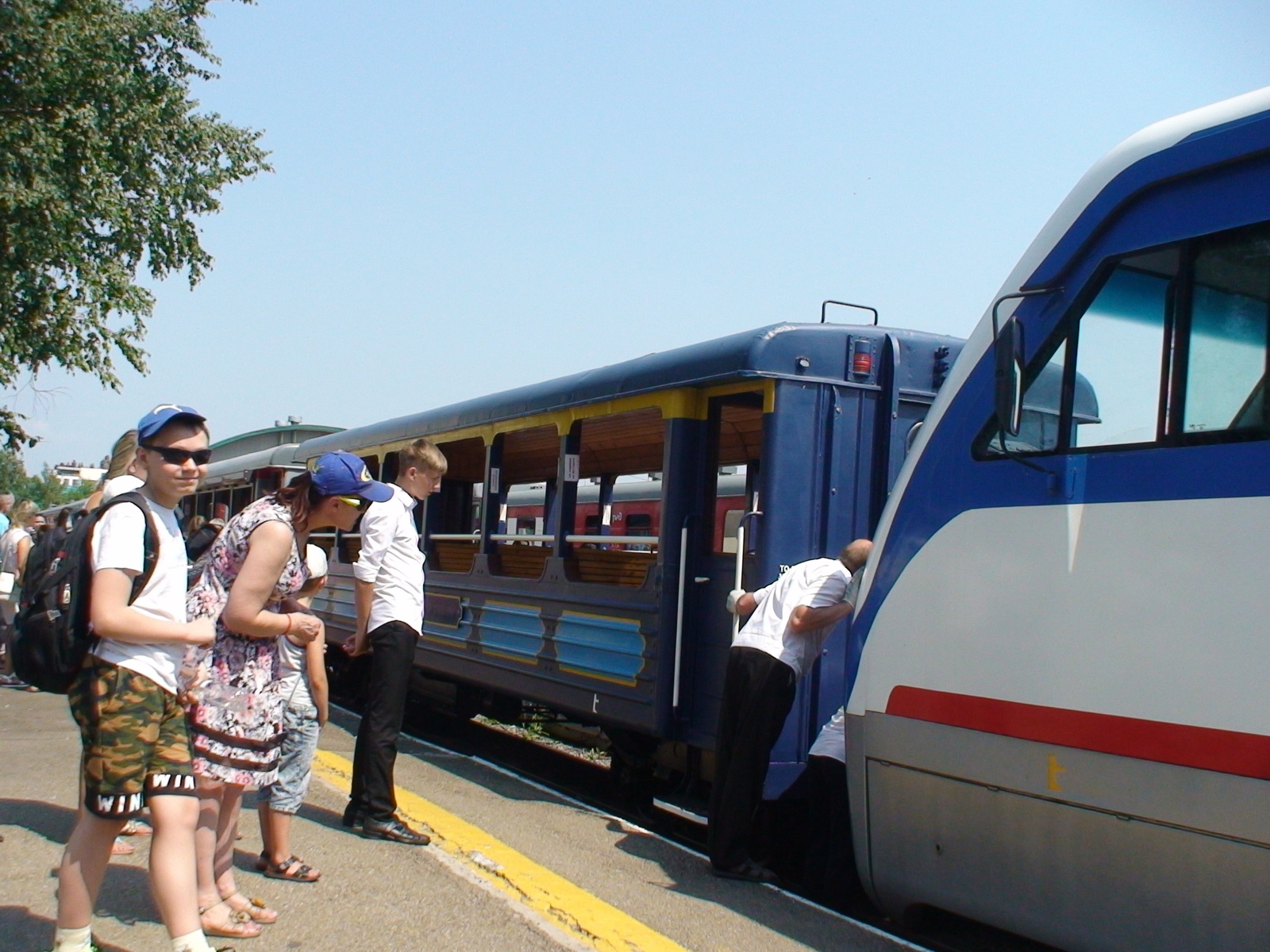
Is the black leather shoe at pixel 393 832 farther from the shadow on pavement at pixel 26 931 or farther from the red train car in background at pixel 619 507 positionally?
the red train car in background at pixel 619 507

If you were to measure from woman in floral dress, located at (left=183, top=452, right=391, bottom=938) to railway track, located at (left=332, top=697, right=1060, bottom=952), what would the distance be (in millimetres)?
2356

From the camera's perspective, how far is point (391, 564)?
230 inches

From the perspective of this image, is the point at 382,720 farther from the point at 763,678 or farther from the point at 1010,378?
the point at 1010,378

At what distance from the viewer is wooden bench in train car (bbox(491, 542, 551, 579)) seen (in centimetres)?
884

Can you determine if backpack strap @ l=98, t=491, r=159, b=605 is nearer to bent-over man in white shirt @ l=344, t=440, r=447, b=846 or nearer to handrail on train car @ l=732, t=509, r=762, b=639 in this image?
bent-over man in white shirt @ l=344, t=440, r=447, b=846

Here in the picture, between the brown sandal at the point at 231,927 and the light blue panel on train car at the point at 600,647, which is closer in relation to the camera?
the brown sandal at the point at 231,927

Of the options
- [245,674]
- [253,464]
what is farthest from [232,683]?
[253,464]

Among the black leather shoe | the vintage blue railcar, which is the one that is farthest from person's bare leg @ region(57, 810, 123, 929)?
the vintage blue railcar

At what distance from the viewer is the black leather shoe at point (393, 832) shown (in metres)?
5.43

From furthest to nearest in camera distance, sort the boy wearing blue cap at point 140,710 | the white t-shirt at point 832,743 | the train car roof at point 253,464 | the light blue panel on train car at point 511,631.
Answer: the train car roof at point 253,464 < the light blue panel on train car at point 511,631 < the white t-shirt at point 832,743 < the boy wearing blue cap at point 140,710

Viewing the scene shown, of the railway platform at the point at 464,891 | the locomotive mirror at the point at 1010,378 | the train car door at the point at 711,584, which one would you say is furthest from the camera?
the train car door at the point at 711,584

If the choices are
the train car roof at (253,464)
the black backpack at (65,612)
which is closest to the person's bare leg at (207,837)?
the black backpack at (65,612)

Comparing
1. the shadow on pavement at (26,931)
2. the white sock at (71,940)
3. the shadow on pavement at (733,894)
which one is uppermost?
the white sock at (71,940)

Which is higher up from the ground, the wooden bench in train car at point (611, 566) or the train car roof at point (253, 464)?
the train car roof at point (253, 464)
